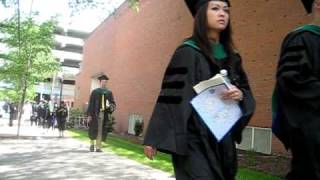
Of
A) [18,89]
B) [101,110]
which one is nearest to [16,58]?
[18,89]

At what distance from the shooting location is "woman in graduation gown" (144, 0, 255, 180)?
391 cm

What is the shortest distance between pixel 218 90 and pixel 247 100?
0.89 ft

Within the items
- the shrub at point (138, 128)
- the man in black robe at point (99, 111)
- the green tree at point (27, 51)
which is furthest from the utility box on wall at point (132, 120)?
the man in black robe at point (99, 111)

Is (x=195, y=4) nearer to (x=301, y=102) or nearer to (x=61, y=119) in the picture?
(x=301, y=102)

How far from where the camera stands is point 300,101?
3447 millimetres

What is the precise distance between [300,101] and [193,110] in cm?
A: 85

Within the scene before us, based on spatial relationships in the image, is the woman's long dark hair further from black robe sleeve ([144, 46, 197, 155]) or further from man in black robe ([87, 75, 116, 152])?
man in black robe ([87, 75, 116, 152])

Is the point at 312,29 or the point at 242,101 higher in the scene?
the point at 312,29

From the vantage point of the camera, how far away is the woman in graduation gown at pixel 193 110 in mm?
3914

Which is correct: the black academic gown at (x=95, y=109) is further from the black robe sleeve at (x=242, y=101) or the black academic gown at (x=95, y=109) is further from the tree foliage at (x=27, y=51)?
the black robe sleeve at (x=242, y=101)

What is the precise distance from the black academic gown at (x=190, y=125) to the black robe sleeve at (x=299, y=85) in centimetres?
55

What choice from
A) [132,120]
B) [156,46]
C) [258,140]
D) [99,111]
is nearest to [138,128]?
[132,120]

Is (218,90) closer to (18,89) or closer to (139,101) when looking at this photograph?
(18,89)

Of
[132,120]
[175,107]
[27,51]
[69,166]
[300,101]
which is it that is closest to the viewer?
[300,101]
